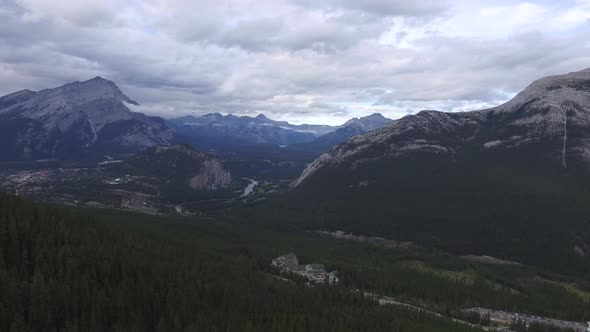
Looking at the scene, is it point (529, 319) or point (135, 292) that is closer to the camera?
point (135, 292)

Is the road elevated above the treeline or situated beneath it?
situated beneath

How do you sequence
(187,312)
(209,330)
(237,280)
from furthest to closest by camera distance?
(237,280) → (187,312) → (209,330)

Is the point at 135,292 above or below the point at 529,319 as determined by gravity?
above

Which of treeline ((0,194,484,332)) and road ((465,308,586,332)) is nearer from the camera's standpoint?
treeline ((0,194,484,332))

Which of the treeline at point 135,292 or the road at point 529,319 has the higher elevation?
the treeline at point 135,292

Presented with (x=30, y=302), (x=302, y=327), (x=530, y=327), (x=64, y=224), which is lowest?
(x=530, y=327)

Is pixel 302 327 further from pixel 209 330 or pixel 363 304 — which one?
pixel 363 304

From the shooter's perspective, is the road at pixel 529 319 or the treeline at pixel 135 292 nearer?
the treeline at pixel 135 292

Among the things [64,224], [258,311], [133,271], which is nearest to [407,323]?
[258,311]
